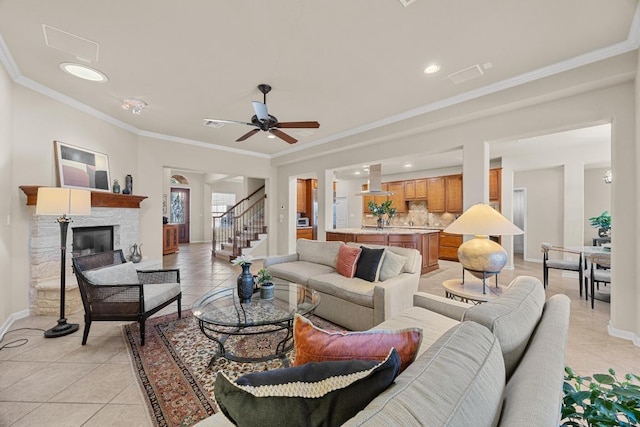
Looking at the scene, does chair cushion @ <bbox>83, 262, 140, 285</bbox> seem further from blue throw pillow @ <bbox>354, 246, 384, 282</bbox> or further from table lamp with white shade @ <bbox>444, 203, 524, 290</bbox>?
table lamp with white shade @ <bbox>444, 203, 524, 290</bbox>

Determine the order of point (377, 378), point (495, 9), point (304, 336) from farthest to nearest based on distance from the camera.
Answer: point (495, 9) < point (304, 336) < point (377, 378)

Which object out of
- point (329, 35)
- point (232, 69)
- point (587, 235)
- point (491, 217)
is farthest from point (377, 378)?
point (587, 235)

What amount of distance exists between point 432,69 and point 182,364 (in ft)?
12.5

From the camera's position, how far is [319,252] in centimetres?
418

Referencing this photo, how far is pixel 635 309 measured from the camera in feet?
8.72

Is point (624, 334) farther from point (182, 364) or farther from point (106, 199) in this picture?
point (106, 199)

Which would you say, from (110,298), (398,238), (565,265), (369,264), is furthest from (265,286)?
(565,265)

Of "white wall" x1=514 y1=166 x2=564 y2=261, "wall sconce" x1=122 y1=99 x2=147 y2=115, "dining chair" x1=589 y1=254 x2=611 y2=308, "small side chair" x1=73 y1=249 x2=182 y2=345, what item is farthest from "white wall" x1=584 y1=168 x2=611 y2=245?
"wall sconce" x1=122 y1=99 x2=147 y2=115

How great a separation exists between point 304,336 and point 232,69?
3.01 meters

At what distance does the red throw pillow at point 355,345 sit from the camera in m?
0.92

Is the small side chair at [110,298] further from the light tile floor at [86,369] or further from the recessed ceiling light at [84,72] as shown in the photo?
the recessed ceiling light at [84,72]

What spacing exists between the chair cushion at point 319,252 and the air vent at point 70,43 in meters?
3.41

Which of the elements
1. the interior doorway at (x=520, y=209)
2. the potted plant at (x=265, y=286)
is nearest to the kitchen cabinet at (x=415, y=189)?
the interior doorway at (x=520, y=209)

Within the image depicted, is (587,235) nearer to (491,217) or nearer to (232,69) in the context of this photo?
(491,217)
